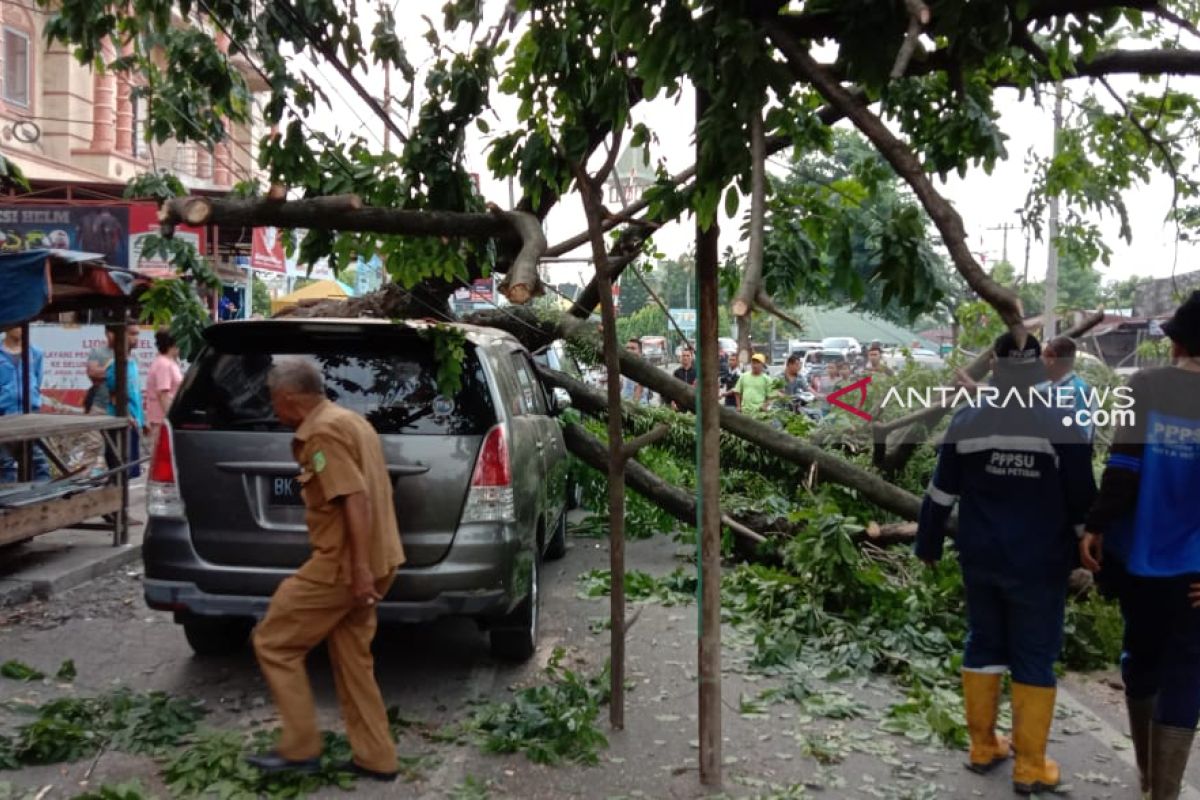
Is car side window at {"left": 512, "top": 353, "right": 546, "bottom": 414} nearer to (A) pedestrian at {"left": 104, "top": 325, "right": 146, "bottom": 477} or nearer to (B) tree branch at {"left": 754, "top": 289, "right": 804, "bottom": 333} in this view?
(A) pedestrian at {"left": 104, "top": 325, "right": 146, "bottom": 477}

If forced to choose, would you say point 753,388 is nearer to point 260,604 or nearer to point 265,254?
point 260,604

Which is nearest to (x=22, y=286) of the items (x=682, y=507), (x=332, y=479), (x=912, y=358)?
(x=332, y=479)

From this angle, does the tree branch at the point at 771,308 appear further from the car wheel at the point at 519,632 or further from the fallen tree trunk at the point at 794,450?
the fallen tree trunk at the point at 794,450

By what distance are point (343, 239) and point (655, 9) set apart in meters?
2.55

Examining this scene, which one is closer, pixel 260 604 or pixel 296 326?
pixel 260 604

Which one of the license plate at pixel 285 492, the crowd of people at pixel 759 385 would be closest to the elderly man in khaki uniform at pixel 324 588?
the license plate at pixel 285 492

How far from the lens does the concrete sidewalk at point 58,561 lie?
786 cm

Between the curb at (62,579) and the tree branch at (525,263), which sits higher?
the tree branch at (525,263)

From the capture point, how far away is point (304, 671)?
469cm

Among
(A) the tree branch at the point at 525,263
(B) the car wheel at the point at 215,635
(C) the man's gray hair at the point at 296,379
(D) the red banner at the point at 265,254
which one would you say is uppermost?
(D) the red banner at the point at 265,254

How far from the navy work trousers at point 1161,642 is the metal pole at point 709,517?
162 cm

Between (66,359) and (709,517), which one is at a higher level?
(709,517)

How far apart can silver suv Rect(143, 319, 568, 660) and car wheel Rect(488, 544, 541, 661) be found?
0.31 meters

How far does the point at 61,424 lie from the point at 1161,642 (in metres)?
7.84
